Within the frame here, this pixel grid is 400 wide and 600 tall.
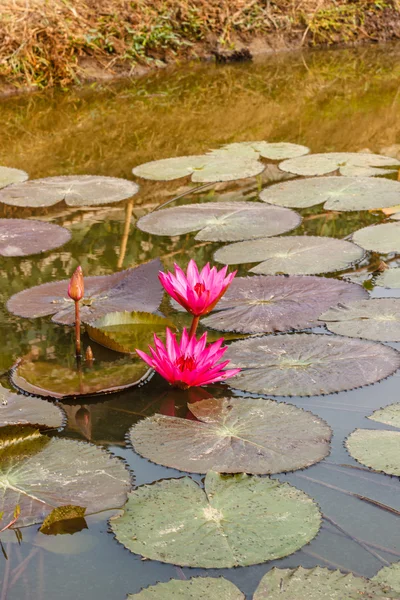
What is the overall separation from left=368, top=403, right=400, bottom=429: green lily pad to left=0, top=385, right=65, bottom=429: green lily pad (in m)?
0.66

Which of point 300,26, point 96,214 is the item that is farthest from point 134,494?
point 300,26

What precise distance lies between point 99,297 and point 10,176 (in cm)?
149

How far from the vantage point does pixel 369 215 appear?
3.00 meters

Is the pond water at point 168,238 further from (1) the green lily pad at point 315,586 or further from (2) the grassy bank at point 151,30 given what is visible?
(2) the grassy bank at point 151,30

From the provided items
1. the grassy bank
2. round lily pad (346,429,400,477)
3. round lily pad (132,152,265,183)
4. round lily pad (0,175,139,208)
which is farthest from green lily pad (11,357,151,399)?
the grassy bank

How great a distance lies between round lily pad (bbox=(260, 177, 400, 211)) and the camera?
3.03m

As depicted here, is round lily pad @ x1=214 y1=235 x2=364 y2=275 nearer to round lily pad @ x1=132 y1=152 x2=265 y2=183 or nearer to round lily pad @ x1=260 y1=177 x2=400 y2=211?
round lily pad @ x1=260 y1=177 x2=400 y2=211

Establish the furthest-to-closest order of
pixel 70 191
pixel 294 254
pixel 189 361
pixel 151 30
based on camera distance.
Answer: pixel 151 30, pixel 70 191, pixel 294 254, pixel 189 361

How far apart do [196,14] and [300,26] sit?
3.98 feet

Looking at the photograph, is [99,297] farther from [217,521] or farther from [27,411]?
[217,521]

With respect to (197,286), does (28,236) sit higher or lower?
lower

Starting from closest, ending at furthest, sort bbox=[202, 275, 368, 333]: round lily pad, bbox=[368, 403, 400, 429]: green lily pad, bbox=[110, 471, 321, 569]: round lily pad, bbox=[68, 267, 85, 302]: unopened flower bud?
1. bbox=[110, 471, 321, 569]: round lily pad
2. bbox=[368, 403, 400, 429]: green lily pad
3. bbox=[68, 267, 85, 302]: unopened flower bud
4. bbox=[202, 275, 368, 333]: round lily pad

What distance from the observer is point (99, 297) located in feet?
7.30

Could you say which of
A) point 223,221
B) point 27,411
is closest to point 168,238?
point 223,221
